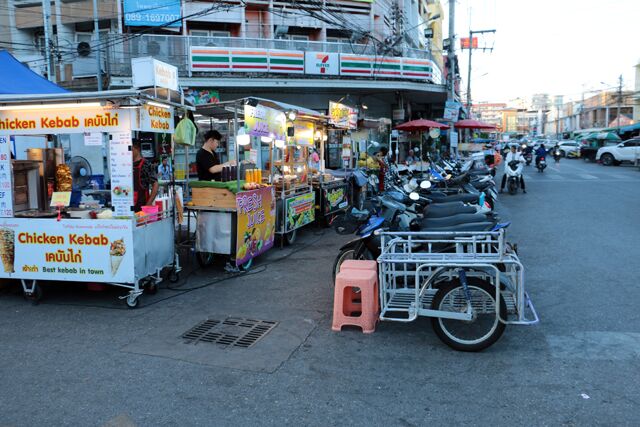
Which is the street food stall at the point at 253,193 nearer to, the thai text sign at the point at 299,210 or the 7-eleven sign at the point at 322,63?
the thai text sign at the point at 299,210

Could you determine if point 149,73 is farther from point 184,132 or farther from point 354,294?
point 354,294

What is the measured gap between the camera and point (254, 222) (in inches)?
295

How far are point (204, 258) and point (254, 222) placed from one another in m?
0.95

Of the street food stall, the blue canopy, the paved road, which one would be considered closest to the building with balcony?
the blue canopy

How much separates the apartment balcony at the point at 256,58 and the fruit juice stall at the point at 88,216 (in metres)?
14.5

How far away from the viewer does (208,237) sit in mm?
7129

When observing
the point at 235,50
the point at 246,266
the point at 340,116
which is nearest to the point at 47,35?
the point at 235,50

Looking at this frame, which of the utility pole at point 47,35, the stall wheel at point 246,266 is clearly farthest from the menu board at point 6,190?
the utility pole at point 47,35

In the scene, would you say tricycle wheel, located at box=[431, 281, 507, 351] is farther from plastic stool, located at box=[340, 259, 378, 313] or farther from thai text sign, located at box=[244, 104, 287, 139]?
thai text sign, located at box=[244, 104, 287, 139]

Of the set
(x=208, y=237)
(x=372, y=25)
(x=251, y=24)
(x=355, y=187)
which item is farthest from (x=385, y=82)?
(x=208, y=237)

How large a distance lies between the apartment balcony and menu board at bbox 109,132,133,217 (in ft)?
49.8

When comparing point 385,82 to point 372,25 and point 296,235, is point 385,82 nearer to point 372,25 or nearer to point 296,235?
point 372,25

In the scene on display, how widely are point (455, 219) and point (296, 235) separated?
5018mm

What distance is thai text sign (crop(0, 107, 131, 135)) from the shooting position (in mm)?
5547
